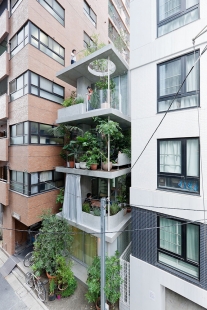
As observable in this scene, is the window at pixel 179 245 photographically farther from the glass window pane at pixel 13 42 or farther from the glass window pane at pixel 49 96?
the glass window pane at pixel 13 42

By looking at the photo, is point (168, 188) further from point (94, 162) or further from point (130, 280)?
point (130, 280)

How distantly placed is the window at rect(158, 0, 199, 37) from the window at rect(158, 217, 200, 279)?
627 centimetres

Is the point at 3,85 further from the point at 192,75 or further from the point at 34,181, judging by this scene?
the point at 192,75

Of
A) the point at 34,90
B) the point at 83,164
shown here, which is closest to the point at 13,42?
the point at 34,90

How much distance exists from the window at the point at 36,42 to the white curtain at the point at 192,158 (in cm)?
856

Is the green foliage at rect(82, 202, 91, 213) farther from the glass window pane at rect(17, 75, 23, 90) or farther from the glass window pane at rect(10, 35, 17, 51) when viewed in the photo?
the glass window pane at rect(10, 35, 17, 51)

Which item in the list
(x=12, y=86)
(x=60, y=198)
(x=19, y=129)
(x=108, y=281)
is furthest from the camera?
(x=12, y=86)

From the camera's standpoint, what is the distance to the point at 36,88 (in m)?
8.15

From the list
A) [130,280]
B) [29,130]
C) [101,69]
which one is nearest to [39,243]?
[130,280]

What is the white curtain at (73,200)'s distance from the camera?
23.5ft

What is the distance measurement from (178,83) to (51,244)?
772cm

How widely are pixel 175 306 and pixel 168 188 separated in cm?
376

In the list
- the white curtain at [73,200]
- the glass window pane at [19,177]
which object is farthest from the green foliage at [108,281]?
the glass window pane at [19,177]

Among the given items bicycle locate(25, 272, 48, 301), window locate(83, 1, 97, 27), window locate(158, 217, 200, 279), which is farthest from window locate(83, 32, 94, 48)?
bicycle locate(25, 272, 48, 301)
